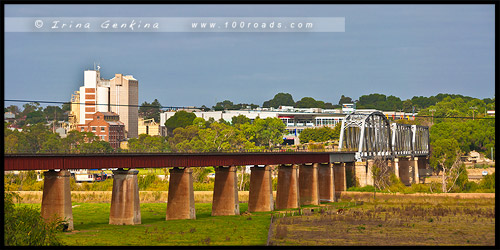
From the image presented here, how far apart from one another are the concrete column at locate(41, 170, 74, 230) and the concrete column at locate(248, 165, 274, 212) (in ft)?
114

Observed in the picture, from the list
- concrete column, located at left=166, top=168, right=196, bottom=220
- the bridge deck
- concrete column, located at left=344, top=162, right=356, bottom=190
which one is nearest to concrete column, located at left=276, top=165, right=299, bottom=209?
the bridge deck

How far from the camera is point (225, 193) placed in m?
106

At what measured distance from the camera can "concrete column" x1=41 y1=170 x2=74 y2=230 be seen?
272 ft

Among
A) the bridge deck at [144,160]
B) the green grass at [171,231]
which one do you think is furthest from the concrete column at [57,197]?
the green grass at [171,231]

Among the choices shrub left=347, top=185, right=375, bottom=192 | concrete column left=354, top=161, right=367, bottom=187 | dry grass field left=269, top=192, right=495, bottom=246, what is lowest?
dry grass field left=269, top=192, right=495, bottom=246

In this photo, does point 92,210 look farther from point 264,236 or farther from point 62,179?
point 264,236

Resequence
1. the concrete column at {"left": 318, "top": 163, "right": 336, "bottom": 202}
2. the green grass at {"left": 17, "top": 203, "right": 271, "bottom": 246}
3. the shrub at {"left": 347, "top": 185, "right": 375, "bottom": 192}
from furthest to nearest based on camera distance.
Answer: the shrub at {"left": 347, "top": 185, "right": 375, "bottom": 192}, the concrete column at {"left": 318, "top": 163, "right": 336, "bottom": 202}, the green grass at {"left": 17, "top": 203, "right": 271, "bottom": 246}

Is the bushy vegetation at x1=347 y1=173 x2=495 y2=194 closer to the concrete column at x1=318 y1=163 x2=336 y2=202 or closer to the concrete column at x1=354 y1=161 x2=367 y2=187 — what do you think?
the concrete column at x1=354 y1=161 x2=367 y2=187

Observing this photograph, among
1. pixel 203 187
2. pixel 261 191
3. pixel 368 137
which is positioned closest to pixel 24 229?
pixel 261 191

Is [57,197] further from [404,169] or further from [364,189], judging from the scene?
[404,169]

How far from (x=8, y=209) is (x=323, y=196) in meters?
78.5

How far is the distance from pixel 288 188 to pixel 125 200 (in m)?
36.6

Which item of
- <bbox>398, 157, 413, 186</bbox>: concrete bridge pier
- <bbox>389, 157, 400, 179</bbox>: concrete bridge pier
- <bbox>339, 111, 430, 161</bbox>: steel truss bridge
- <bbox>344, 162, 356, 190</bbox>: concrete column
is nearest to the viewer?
<bbox>344, 162, 356, 190</bbox>: concrete column

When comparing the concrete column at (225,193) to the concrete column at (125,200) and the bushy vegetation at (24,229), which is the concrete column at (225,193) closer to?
the concrete column at (125,200)
